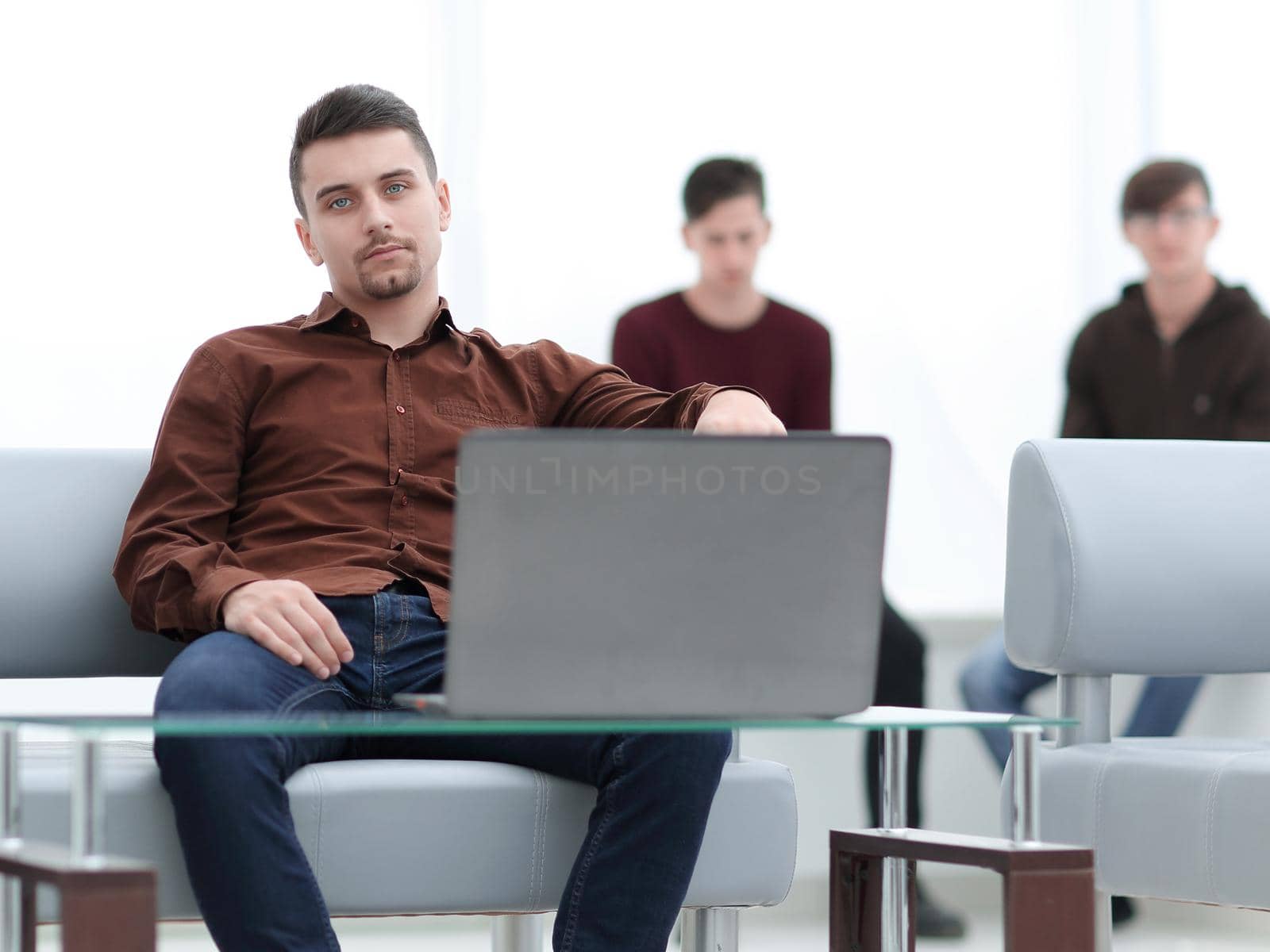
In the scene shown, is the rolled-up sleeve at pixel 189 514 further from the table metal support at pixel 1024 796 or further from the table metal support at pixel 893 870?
the table metal support at pixel 1024 796

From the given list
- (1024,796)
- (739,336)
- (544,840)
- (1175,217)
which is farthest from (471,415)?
(1175,217)

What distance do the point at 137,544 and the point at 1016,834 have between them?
2.91 feet

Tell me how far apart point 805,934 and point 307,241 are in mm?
1823

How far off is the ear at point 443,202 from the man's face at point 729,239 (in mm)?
1087

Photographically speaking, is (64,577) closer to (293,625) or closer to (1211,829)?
(293,625)

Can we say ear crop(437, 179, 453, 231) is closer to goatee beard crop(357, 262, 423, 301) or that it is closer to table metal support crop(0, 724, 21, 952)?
goatee beard crop(357, 262, 423, 301)

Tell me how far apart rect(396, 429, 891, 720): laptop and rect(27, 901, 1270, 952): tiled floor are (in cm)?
196

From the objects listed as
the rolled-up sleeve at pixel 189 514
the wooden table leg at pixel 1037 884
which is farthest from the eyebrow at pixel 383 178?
the wooden table leg at pixel 1037 884

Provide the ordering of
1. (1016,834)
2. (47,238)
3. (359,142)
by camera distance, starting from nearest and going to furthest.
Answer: (1016,834) < (359,142) < (47,238)

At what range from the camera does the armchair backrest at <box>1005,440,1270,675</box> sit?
199 cm

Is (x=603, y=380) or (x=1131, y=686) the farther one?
(x=1131, y=686)

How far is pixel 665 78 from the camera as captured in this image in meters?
3.43

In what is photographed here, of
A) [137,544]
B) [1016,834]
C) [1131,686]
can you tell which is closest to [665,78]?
[1131,686]

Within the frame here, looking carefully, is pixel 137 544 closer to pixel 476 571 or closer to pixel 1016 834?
pixel 476 571
